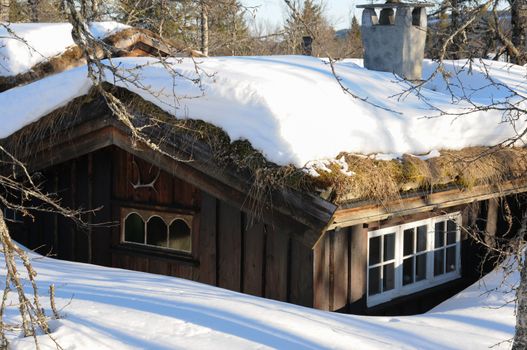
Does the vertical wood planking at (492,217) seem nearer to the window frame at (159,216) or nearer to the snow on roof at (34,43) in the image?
the window frame at (159,216)

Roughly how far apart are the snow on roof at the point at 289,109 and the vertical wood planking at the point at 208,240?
1.01 m

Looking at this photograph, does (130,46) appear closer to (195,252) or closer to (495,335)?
(195,252)

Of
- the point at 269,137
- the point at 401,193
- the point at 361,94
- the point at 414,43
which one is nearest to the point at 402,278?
the point at 401,193

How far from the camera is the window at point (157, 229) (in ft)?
23.9

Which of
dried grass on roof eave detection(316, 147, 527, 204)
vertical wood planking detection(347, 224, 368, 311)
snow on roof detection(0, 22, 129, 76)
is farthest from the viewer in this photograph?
snow on roof detection(0, 22, 129, 76)

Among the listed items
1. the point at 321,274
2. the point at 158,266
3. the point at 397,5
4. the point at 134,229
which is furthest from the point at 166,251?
the point at 397,5

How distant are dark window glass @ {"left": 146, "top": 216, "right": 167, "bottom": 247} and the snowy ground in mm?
1316

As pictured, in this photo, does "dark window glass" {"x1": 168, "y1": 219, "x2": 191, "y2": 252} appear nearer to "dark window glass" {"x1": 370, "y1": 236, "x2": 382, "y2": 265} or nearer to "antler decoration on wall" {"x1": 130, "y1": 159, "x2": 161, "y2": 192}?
"antler decoration on wall" {"x1": 130, "y1": 159, "x2": 161, "y2": 192}

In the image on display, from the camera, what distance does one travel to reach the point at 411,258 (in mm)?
7629

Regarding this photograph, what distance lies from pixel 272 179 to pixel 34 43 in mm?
6957

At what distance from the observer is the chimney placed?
932cm

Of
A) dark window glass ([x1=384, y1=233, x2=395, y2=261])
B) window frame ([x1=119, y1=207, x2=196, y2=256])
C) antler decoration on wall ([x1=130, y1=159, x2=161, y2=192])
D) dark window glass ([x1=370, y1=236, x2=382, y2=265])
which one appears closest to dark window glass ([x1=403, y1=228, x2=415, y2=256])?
dark window glass ([x1=384, y1=233, x2=395, y2=261])

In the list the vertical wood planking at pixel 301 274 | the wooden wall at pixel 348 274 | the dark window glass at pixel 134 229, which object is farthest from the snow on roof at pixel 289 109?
the dark window glass at pixel 134 229

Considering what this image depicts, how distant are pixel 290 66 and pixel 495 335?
3.66m
